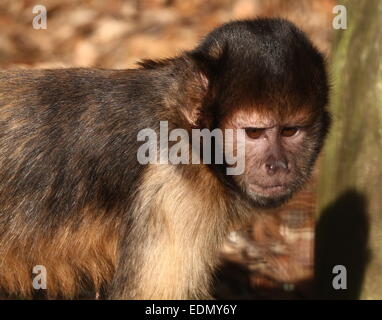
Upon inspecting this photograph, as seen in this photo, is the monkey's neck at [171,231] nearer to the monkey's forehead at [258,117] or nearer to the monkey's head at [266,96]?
the monkey's head at [266,96]

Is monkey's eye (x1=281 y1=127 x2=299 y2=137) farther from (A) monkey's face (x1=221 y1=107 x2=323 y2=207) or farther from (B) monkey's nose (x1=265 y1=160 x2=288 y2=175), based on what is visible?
(B) monkey's nose (x1=265 y1=160 x2=288 y2=175)

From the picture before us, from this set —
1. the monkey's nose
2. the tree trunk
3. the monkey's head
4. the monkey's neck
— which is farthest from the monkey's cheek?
the tree trunk

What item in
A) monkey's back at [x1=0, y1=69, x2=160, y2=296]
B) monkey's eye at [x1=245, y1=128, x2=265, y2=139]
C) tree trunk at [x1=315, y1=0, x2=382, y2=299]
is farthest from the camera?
tree trunk at [x1=315, y1=0, x2=382, y2=299]

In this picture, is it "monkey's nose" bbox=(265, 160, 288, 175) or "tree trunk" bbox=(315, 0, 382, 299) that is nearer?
"monkey's nose" bbox=(265, 160, 288, 175)

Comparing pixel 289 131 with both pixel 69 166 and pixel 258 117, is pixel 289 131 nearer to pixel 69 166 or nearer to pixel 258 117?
pixel 258 117

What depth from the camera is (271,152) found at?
203 inches

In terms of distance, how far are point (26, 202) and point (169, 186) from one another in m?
0.99

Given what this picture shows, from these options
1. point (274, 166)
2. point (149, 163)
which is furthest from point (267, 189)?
point (149, 163)

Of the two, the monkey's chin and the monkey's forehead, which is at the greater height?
the monkey's forehead

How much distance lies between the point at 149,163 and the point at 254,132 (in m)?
0.70

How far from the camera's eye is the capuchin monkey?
5121 mm

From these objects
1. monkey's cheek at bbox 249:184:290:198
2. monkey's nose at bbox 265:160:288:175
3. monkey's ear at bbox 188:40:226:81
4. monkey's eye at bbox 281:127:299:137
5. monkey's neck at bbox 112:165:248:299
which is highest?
monkey's ear at bbox 188:40:226:81
